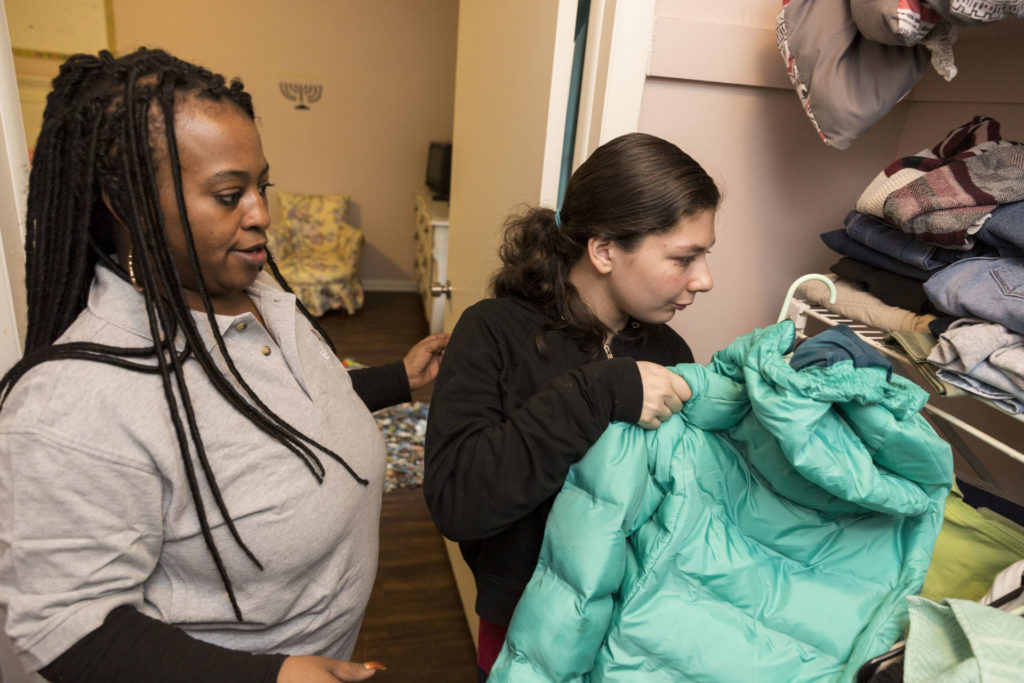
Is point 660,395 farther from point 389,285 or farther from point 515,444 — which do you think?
point 389,285

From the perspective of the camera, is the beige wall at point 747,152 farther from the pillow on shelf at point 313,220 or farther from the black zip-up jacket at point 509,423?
the pillow on shelf at point 313,220

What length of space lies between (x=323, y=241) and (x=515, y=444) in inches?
157

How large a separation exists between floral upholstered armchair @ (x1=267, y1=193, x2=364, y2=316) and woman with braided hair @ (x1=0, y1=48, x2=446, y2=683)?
11.3ft

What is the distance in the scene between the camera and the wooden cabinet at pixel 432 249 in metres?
3.34

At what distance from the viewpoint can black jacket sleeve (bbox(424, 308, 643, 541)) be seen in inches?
30.9

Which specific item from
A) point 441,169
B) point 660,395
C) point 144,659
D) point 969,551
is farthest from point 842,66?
point 441,169

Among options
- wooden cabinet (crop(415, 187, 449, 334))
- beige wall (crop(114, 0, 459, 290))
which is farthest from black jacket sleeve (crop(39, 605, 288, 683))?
beige wall (crop(114, 0, 459, 290))

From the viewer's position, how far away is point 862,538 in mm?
763

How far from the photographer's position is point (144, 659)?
2.15 ft

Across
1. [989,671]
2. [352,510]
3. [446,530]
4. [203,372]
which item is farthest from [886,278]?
[203,372]

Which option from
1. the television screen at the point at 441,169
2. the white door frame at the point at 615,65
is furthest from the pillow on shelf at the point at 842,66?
the television screen at the point at 441,169

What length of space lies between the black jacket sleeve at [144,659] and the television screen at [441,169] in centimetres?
356

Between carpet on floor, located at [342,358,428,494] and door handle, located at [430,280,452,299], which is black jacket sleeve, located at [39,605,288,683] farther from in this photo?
carpet on floor, located at [342,358,428,494]

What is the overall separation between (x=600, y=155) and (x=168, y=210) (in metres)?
0.58
